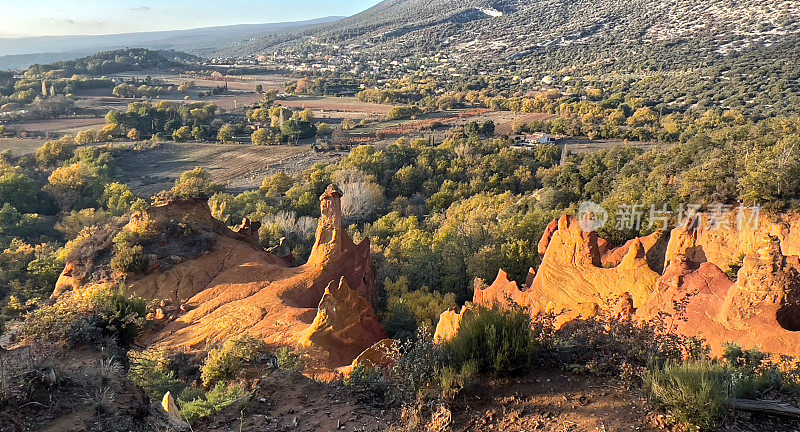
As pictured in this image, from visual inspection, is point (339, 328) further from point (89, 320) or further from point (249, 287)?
point (89, 320)

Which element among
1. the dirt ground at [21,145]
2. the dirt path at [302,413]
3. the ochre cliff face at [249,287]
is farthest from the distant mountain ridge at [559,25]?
the dirt ground at [21,145]

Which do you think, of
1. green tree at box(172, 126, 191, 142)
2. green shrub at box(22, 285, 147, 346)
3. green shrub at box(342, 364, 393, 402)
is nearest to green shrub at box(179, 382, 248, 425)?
green shrub at box(342, 364, 393, 402)

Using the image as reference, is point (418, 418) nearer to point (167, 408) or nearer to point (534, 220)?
point (167, 408)

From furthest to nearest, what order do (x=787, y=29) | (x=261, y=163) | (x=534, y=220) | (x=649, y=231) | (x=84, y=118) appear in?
(x=84, y=118) → (x=787, y=29) → (x=261, y=163) → (x=534, y=220) → (x=649, y=231)

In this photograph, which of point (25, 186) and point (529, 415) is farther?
point (25, 186)

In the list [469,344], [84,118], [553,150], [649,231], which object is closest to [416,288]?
[649,231]

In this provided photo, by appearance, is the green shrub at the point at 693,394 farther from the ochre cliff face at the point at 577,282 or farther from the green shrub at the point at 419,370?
the ochre cliff face at the point at 577,282

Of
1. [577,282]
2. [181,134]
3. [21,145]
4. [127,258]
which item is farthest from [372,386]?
[21,145]
